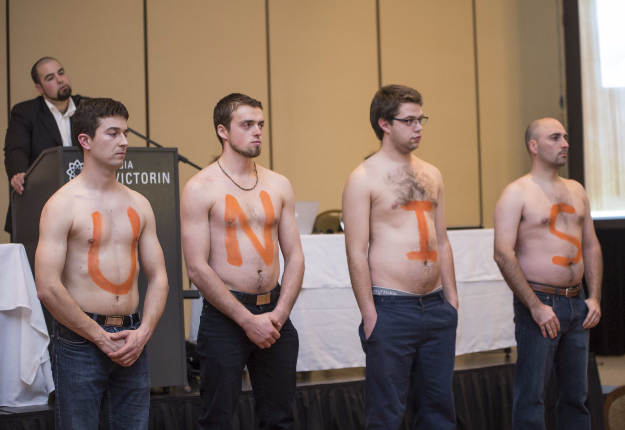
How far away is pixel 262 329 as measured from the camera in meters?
2.21

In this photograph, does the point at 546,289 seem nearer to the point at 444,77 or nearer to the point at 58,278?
the point at 58,278

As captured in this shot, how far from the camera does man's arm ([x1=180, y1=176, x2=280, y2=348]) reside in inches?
87.2

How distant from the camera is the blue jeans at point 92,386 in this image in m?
→ 1.94

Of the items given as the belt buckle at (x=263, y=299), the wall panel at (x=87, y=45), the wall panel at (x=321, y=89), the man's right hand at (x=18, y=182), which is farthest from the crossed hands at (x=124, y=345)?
the wall panel at (x=321, y=89)

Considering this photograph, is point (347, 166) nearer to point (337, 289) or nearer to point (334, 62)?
Answer: point (334, 62)

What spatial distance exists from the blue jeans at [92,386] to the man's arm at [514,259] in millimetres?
1655

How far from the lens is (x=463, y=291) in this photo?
390 cm

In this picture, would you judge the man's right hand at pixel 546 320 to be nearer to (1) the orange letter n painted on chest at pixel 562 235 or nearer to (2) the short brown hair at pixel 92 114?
(1) the orange letter n painted on chest at pixel 562 235

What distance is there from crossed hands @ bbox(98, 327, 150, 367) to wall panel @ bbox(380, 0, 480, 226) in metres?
4.57

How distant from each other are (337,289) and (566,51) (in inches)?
132

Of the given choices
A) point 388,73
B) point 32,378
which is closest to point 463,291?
point 32,378

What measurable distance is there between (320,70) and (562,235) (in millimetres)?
3613

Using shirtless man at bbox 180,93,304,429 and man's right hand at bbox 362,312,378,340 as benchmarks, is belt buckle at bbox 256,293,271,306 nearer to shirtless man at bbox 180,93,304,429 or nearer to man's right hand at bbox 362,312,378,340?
shirtless man at bbox 180,93,304,429

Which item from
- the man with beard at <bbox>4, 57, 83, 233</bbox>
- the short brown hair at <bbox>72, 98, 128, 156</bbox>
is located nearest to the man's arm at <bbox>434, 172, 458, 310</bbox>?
the short brown hair at <bbox>72, 98, 128, 156</bbox>
